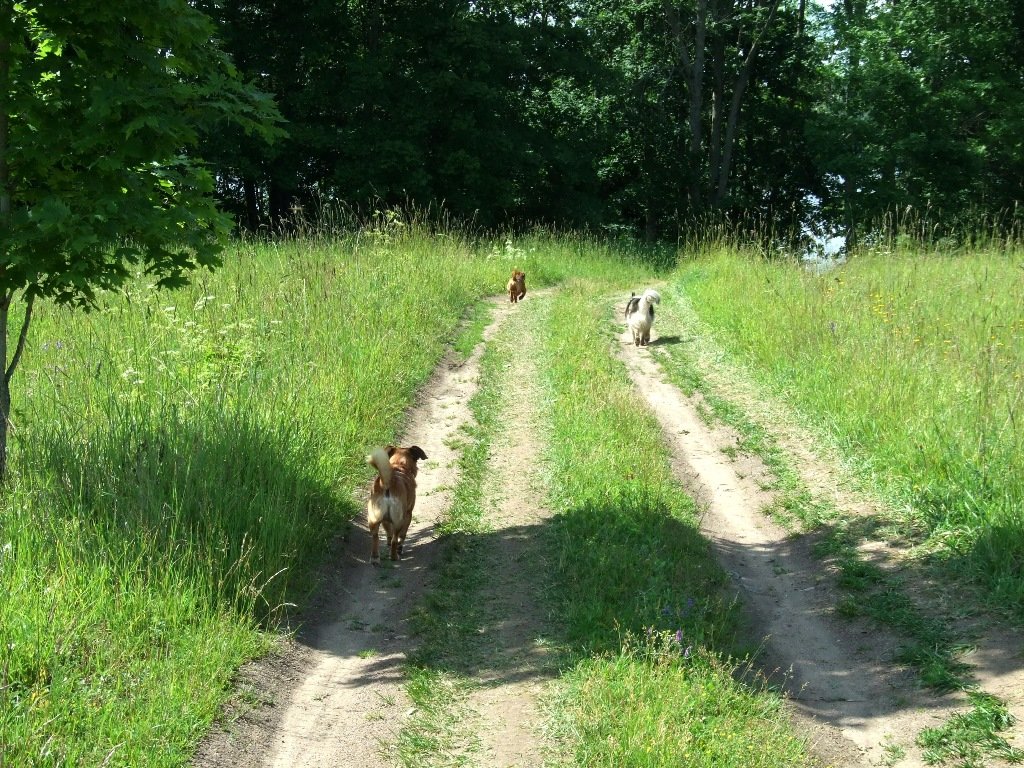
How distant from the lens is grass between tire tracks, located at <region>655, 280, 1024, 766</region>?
16.3 feet

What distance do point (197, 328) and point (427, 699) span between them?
5216 millimetres

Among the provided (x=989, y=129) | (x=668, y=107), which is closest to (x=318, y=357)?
(x=989, y=129)

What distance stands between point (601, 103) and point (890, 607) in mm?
30065

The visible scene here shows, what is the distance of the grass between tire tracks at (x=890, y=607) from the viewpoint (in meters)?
4.98

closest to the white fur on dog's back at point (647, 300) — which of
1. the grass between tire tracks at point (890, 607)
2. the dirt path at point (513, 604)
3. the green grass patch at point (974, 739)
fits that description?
the grass between tire tracks at point (890, 607)

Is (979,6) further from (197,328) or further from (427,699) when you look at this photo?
(427,699)

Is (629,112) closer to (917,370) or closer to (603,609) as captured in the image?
(917,370)

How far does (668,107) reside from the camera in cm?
3603

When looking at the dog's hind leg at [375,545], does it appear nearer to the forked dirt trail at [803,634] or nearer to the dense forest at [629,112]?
the forked dirt trail at [803,634]

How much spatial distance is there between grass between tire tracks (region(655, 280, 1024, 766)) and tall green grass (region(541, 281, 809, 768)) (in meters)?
0.88

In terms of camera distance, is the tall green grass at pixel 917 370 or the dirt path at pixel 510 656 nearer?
the dirt path at pixel 510 656

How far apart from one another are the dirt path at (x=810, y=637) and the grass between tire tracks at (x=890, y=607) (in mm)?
100

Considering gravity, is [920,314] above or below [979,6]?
below

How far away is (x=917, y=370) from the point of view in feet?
31.2
